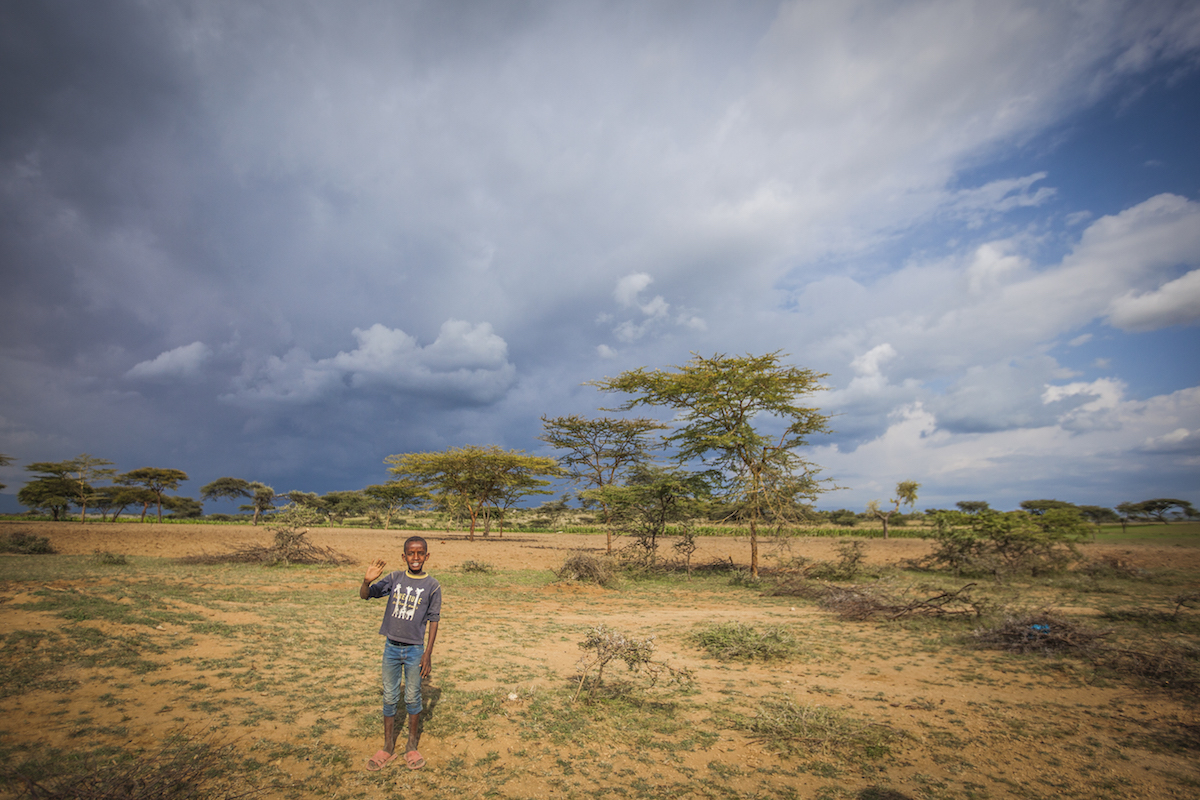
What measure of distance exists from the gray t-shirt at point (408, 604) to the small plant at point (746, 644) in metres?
5.95

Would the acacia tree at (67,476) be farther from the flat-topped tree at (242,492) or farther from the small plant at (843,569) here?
the small plant at (843,569)

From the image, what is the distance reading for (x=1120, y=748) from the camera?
5.11 meters

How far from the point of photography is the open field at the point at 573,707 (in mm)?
4398

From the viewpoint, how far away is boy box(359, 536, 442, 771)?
4.56 m

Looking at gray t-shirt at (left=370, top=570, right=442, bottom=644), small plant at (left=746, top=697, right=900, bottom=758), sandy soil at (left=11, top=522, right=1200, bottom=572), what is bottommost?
Answer: sandy soil at (left=11, top=522, right=1200, bottom=572)

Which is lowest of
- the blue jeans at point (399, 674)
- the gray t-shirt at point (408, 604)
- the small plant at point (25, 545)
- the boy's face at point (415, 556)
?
the small plant at point (25, 545)

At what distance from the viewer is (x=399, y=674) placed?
466 centimetres

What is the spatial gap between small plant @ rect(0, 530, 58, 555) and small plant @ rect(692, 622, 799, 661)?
25.4 metres

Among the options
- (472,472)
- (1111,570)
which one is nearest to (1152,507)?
(1111,570)

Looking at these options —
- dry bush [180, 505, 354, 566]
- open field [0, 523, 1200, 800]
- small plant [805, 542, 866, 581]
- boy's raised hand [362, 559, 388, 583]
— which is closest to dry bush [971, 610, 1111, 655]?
open field [0, 523, 1200, 800]

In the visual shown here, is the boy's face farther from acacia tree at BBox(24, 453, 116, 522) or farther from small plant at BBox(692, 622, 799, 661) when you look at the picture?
acacia tree at BBox(24, 453, 116, 522)

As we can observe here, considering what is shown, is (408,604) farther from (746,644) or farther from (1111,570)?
(1111,570)

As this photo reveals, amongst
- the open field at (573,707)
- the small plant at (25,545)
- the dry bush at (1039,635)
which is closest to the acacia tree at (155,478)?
the small plant at (25,545)

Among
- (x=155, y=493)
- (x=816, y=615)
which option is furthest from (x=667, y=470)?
(x=155, y=493)
